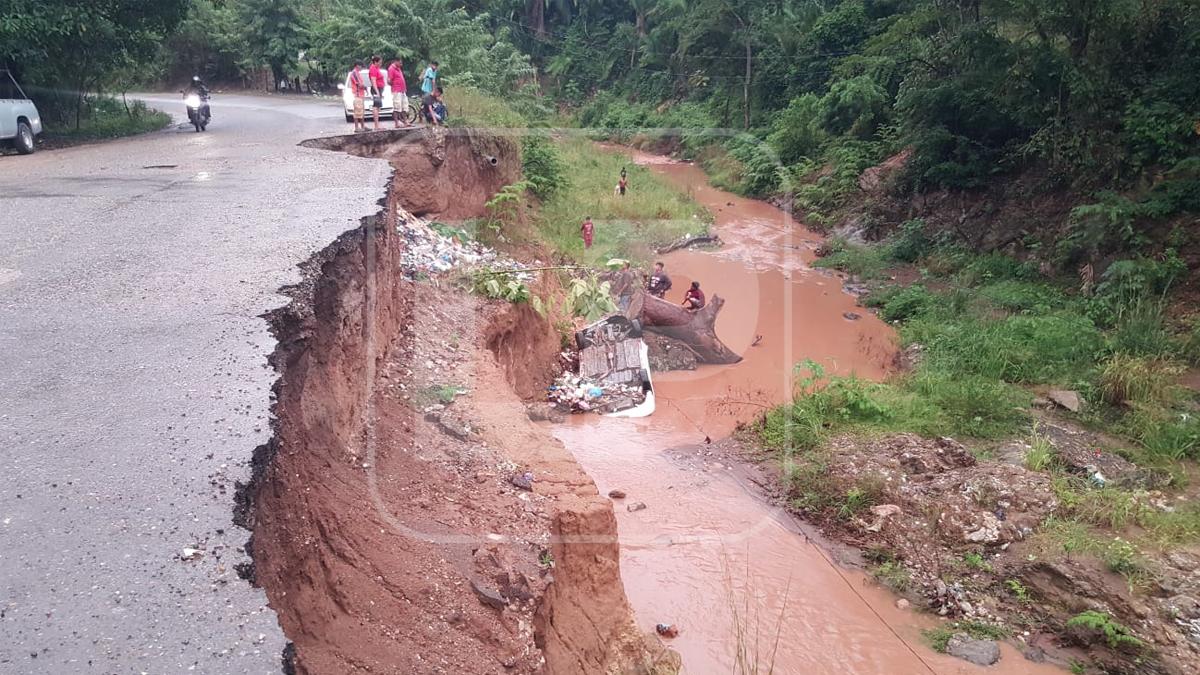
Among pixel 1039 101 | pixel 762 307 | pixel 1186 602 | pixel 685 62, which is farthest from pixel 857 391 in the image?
pixel 685 62

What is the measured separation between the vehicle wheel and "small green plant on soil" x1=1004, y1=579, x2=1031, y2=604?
577 inches

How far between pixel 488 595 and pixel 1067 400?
933 centimetres

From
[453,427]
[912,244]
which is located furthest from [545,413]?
[912,244]

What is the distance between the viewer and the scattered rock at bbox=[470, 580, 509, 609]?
410 cm

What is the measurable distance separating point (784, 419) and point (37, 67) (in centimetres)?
1501

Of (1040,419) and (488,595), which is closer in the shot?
(488,595)

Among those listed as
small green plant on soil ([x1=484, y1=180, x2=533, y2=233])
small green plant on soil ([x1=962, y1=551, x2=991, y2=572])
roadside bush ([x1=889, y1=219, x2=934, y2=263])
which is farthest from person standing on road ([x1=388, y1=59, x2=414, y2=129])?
roadside bush ([x1=889, y1=219, x2=934, y2=263])

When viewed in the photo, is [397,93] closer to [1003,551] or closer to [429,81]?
[429,81]

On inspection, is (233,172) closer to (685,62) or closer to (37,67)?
(37,67)

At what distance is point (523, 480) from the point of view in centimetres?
561

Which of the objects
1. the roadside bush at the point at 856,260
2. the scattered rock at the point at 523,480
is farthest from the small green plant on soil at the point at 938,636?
the roadside bush at the point at 856,260

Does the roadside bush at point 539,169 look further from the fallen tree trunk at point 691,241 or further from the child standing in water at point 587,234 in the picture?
the fallen tree trunk at point 691,241

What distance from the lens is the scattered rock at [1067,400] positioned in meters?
10.3

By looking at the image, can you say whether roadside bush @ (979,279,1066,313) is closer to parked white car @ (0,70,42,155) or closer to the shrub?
the shrub
